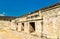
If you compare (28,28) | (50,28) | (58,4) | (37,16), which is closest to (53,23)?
(50,28)

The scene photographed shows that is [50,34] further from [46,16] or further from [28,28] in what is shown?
[28,28]

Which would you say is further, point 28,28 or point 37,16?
point 28,28

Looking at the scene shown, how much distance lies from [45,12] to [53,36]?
4.21 feet

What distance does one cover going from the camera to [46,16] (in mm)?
6258

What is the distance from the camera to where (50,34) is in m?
5.84

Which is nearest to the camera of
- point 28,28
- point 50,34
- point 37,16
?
point 50,34

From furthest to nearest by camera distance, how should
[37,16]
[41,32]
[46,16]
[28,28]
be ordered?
[28,28], [37,16], [41,32], [46,16]

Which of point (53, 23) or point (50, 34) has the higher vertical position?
point (53, 23)

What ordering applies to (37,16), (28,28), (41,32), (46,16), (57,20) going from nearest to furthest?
(57,20) → (46,16) → (41,32) → (37,16) → (28,28)

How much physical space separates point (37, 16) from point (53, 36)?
1.87 metres

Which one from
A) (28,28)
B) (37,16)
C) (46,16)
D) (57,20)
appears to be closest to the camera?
(57,20)

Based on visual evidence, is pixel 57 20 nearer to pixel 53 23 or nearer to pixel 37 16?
pixel 53 23

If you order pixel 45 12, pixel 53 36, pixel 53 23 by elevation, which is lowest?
pixel 53 36

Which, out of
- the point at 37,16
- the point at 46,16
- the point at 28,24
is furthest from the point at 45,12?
the point at 28,24
